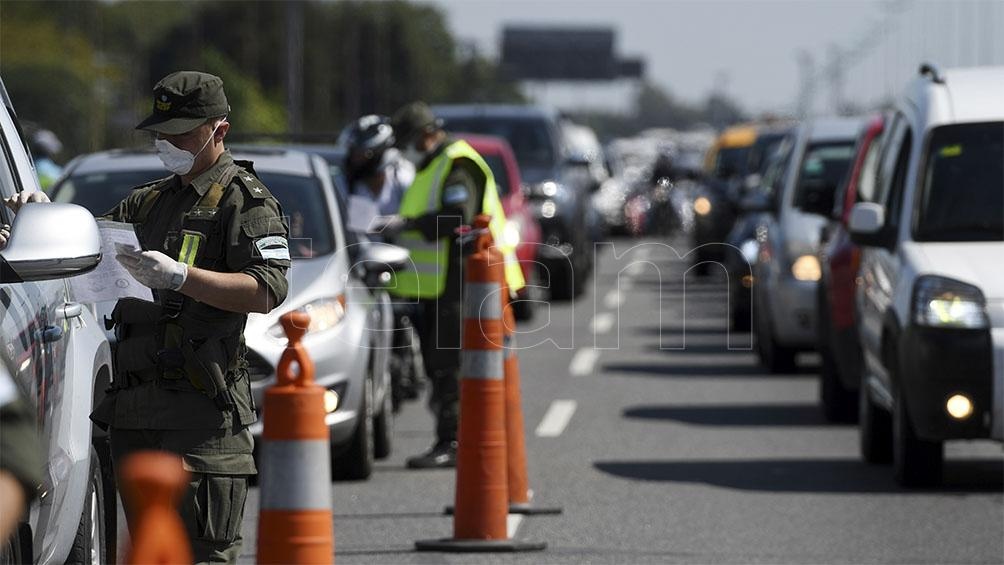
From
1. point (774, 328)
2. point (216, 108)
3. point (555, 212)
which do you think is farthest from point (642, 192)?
point (216, 108)

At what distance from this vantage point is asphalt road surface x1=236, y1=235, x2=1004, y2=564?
9.08m

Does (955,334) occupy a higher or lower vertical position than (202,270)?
lower

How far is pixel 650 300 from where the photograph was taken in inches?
1111

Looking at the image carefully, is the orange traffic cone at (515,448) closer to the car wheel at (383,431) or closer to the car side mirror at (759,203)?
the car wheel at (383,431)

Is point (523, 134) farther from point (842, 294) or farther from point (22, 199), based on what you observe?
point (22, 199)

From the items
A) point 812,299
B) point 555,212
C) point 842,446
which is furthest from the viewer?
point 555,212

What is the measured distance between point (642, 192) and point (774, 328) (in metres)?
33.5

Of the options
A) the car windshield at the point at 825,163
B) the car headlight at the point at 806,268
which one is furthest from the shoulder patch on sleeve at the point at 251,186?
the car windshield at the point at 825,163

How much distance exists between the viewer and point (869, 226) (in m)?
11.0

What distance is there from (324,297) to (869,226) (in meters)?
2.73

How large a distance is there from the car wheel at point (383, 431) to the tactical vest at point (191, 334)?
612 centimetres

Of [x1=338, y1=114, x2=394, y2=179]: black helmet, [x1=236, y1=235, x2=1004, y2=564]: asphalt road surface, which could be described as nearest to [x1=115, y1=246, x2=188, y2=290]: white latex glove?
[x1=236, y1=235, x2=1004, y2=564]: asphalt road surface

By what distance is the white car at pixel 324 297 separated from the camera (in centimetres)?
1078

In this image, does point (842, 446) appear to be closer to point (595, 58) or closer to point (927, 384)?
point (927, 384)
